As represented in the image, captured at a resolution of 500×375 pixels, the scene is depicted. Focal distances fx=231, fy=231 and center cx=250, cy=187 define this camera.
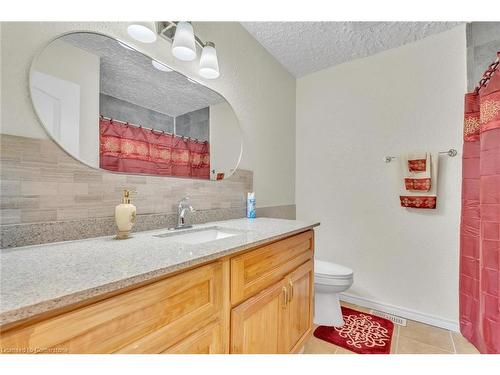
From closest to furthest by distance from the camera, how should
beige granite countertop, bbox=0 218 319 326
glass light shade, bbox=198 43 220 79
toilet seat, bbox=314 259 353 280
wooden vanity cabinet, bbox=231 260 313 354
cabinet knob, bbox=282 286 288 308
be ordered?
beige granite countertop, bbox=0 218 319 326 → wooden vanity cabinet, bbox=231 260 313 354 → cabinet knob, bbox=282 286 288 308 → glass light shade, bbox=198 43 220 79 → toilet seat, bbox=314 259 353 280

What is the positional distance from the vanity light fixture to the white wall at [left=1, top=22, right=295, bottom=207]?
0.17ft

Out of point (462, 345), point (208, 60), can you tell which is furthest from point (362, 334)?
point (208, 60)

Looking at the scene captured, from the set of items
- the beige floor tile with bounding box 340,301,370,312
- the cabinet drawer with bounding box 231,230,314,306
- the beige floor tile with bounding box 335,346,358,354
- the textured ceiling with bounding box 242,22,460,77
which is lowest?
the beige floor tile with bounding box 340,301,370,312

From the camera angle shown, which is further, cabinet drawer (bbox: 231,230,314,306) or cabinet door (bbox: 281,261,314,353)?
cabinet door (bbox: 281,261,314,353)

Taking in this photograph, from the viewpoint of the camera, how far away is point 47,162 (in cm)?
87

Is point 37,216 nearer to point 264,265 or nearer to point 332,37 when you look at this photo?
point 264,265

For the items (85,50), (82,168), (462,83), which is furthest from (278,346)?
(462,83)

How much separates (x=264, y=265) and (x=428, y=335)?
1592 mm

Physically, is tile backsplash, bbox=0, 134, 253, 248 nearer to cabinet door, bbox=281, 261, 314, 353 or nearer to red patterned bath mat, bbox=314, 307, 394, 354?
cabinet door, bbox=281, 261, 314, 353

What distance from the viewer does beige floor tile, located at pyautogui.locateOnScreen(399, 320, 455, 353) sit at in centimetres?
158

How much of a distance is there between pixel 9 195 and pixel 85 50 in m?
0.66

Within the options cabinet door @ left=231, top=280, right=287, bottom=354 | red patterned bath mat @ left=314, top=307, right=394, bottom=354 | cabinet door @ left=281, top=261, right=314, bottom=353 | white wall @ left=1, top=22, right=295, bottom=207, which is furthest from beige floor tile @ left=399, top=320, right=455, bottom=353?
white wall @ left=1, top=22, right=295, bottom=207

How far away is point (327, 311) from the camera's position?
1.79 meters
